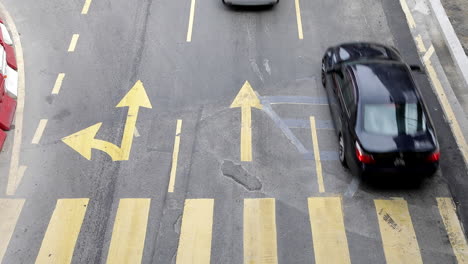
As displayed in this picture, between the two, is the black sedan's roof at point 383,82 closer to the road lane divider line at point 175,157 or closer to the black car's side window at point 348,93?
the black car's side window at point 348,93

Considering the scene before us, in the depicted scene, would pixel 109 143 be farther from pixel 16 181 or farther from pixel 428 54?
pixel 428 54

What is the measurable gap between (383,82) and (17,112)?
855 cm

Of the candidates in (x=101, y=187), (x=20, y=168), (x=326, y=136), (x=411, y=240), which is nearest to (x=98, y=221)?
(x=101, y=187)

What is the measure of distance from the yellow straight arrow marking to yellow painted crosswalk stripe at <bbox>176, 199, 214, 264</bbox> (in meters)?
1.53

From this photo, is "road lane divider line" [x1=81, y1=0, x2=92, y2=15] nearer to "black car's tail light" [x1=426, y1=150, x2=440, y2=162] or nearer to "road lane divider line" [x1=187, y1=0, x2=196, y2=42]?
"road lane divider line" [x1=187, y1=0, x2=196, y2=42]

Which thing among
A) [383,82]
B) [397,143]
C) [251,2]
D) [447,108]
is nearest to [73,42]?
[251,2]

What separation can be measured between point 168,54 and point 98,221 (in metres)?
5.42

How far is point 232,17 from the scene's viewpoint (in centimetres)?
1394

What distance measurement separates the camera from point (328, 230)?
8.72 metres

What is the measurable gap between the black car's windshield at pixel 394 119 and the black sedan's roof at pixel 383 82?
0.14m

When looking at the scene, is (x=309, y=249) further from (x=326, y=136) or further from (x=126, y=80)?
(x=126, y=80)

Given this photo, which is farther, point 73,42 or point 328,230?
point 73,42

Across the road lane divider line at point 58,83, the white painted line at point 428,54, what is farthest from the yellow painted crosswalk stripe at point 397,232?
the road lane divider line at point 58,83

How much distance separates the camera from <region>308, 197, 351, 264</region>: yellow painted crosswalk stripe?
327 inches
